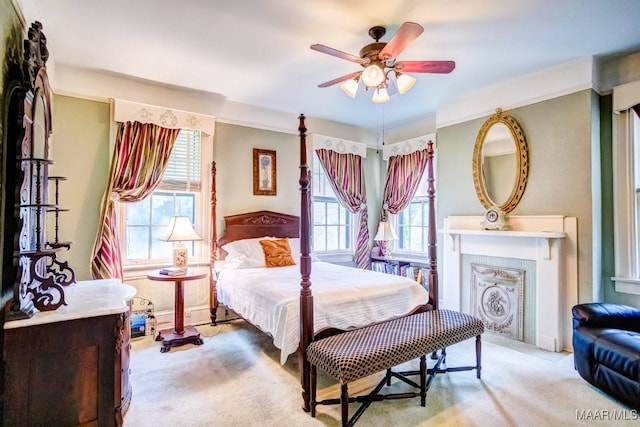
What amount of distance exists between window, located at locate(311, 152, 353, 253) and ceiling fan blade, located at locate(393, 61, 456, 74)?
2702 mm

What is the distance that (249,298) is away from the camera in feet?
9.84

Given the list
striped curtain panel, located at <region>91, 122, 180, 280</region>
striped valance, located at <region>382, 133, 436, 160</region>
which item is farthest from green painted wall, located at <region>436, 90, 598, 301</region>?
striped curtain panel, located at <region>91, 122, 180, 280</region>

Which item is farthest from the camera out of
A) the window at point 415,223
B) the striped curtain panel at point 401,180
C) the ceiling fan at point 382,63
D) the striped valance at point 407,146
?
the window at point 415,223

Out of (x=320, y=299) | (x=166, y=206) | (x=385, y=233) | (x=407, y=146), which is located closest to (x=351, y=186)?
(x=385, y=233)

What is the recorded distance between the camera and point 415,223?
5.39 meters

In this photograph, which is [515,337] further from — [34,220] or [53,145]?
[53,145]

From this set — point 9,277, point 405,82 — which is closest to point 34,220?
point 9,277


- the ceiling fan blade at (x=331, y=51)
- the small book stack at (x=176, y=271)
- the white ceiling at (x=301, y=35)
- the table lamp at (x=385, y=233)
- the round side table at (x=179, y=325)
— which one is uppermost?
the white ceiling at (x=301, y=35)

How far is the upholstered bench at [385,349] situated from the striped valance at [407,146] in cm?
299

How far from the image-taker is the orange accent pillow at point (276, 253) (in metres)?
3.99

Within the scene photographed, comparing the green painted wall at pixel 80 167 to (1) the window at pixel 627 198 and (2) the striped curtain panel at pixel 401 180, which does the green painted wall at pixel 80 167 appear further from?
(1) the window at pixel 627 198

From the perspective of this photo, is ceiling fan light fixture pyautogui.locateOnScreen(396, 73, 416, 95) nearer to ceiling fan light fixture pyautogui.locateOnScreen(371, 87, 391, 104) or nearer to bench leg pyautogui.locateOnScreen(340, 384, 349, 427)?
ceiling fan light fixture pyautogui.locateOnScreen(371, 87, 391, 104)

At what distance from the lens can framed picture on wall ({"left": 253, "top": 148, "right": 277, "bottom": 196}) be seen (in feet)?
15.0

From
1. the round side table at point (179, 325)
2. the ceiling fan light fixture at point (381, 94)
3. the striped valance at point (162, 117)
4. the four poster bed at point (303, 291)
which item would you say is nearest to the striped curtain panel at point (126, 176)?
the striped valance at point (162, 117)
